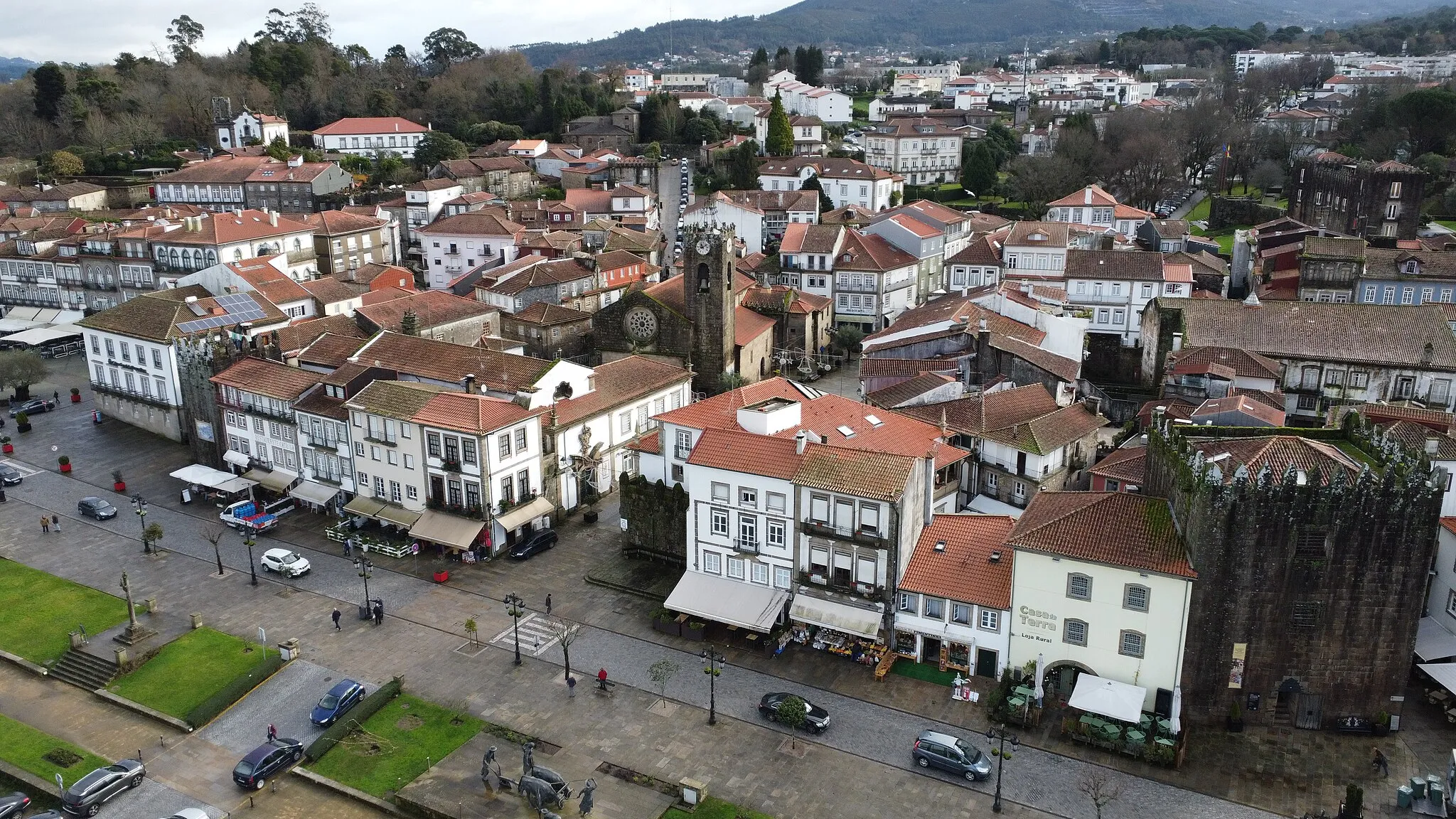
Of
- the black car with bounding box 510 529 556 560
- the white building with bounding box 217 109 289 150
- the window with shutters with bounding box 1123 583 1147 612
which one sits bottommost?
the black car with bounding box 510 529 556 560

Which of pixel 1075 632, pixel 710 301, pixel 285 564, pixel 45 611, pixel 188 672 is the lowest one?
pixel 188 672

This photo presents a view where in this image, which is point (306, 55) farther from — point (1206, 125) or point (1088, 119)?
point (1206, 125)

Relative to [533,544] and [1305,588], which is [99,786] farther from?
[1305,588]

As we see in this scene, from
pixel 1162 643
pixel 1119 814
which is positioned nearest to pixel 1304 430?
pixel 1162 643

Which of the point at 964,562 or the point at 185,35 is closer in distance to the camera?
the point at 964,562

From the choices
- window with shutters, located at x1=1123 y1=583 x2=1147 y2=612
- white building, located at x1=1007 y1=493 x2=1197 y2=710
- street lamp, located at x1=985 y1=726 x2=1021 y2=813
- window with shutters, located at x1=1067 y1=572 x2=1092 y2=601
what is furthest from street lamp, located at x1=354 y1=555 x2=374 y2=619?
window with shutters, located at x1=1123 y1=583 x2=1147 y2=612

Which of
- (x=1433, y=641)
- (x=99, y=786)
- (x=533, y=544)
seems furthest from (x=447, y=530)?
(x=1433, y=641)

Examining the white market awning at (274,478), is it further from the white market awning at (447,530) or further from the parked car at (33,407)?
the parked car at (33,407)

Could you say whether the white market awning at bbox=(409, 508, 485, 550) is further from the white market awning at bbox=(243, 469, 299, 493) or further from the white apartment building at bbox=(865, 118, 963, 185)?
the white apartment building at bbox=(865, 118, 963, 185)
